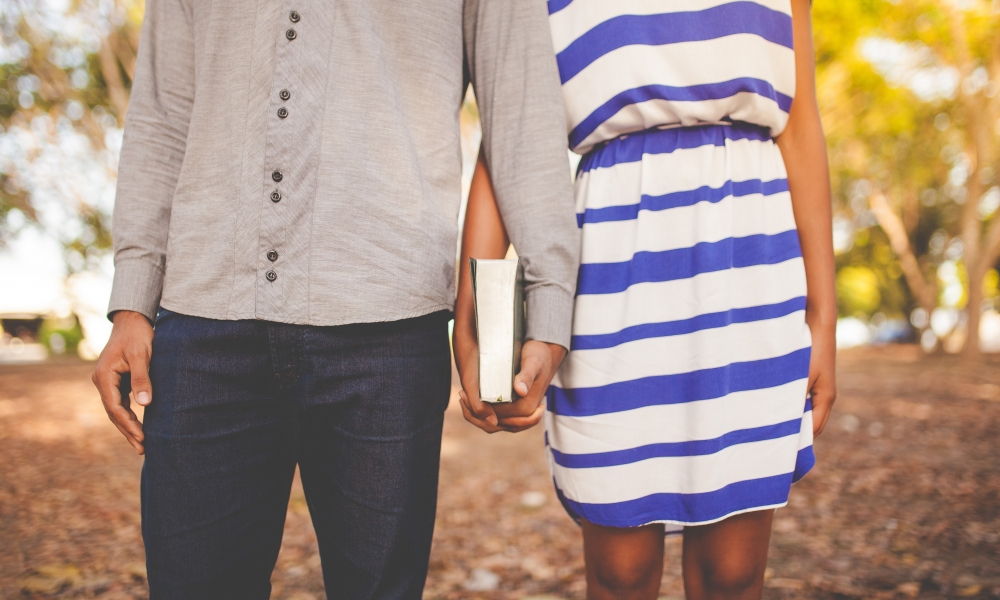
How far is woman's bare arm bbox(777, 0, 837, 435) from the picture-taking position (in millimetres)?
1362

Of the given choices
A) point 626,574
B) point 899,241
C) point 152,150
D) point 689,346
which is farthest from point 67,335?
point 899,241

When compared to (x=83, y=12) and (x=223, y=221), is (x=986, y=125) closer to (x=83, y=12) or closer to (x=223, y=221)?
(x=223, y=221)

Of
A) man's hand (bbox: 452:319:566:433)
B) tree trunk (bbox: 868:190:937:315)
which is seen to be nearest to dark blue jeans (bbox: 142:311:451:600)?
man's hand (bbox: 452:319:566:433)

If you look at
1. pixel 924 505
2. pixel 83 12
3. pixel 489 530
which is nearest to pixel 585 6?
pixel 489 530

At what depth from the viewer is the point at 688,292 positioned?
1.30 metres

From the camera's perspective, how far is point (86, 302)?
11.9 meters

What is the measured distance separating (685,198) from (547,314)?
0.40 metres

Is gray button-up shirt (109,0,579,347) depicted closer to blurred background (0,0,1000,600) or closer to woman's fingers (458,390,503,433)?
woman's fingers (458,390,503,433)

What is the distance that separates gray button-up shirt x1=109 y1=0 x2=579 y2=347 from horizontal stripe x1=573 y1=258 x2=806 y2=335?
134 millimetres

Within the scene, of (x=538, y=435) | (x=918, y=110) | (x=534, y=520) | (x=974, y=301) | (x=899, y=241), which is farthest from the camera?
(x=899, y=241)

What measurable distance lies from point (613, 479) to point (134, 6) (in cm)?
1030

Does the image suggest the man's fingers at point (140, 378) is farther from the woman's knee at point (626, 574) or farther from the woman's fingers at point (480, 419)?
the woman's knee at point (626, 574)

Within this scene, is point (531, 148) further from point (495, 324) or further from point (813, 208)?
point (813, 208)

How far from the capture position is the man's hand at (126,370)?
119cm
